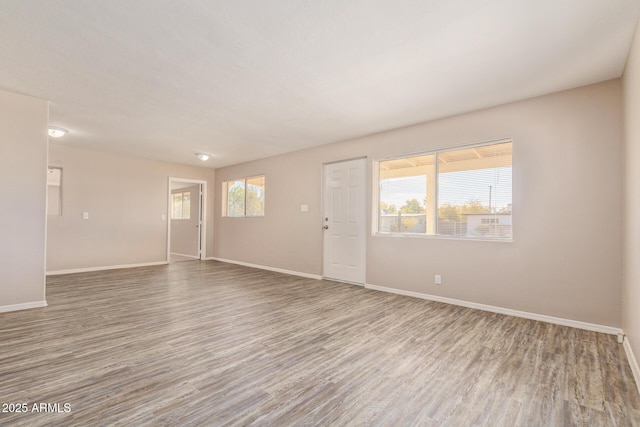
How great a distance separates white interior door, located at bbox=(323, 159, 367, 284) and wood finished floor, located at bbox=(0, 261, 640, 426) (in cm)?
139

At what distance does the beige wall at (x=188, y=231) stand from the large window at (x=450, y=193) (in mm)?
5843

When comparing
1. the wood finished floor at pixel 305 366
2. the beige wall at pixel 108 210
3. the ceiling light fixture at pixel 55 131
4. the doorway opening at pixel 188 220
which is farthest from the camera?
the doorway opening at pixel 188 220

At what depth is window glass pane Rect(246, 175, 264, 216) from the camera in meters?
7.17

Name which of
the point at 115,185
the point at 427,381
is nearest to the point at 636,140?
the point at 427,381

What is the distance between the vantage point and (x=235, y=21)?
2172 mm

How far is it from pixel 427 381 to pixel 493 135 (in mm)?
3095

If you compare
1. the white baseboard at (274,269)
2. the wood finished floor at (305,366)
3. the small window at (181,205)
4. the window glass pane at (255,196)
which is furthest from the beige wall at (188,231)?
the wood finished floor at (305,366)

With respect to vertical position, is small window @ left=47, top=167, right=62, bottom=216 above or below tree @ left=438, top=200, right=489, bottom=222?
above

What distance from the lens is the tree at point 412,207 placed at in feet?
14.8

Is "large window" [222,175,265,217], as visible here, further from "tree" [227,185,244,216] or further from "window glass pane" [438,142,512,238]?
"window glass pane" [438,142,512,238]

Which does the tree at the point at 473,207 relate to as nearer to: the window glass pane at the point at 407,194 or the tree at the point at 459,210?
the tree at the point at 459,210

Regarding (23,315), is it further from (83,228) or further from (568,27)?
(568,27)

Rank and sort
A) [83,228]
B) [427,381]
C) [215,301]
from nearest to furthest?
[427,381], [215,301], [83,228]

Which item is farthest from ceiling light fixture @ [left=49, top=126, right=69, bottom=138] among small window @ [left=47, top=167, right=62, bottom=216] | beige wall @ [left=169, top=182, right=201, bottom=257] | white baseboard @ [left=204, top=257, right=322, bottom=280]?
white baseboard @ [left=204, top=257, right=322, bottom=280]
